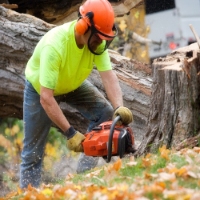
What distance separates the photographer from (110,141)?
5762 millimetres

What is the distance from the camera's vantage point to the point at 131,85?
786 cm

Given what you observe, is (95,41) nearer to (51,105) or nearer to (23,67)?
(51,105)

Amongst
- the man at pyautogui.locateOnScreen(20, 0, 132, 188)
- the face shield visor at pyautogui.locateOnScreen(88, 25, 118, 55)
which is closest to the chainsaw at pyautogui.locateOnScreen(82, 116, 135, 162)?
the man at pyautogui.locateOnScreen(20, 0, 132, 188)

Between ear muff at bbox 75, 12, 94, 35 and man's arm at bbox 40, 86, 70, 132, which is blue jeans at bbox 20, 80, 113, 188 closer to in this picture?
man's arm at bbox 40, 86, 70, 132

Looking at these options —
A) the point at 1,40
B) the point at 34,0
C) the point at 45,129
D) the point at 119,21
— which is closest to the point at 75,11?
the point at 34,0

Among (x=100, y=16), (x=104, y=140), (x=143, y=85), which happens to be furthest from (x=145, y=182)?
(x=143, y=85)

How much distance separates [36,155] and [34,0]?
3.23 meters

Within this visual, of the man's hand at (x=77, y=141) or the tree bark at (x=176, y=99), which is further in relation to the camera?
the man's hand at (x=77, y=141)

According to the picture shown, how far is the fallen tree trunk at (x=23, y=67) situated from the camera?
7.86 meters

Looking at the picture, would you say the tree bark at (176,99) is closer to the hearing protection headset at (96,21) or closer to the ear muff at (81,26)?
the hearing protection headset at (96,21)

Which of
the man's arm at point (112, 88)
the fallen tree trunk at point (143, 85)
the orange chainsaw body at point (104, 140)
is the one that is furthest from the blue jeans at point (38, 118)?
the orange chainsaw body at point (104, 140)

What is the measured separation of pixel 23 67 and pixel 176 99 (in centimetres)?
295

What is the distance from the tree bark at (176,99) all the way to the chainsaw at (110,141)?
1.19ft

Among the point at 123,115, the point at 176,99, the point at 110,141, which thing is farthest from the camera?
the point at 123,115
